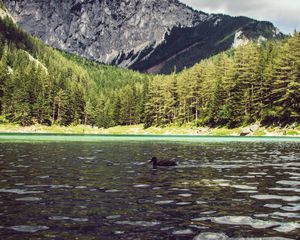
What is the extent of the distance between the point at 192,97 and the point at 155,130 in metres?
18.9

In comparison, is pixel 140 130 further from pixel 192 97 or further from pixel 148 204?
pixel 148 204

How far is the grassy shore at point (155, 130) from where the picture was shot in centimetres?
9081

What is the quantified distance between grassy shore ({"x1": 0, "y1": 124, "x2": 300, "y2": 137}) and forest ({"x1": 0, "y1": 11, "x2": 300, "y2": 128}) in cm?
370

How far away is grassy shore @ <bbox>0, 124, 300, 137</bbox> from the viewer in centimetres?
9081

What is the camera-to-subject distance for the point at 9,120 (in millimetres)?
145250

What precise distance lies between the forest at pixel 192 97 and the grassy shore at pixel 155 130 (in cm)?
370

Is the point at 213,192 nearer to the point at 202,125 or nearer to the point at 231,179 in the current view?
the point at 231,179

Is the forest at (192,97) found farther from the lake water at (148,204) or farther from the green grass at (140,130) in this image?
the lake water at (148,204)

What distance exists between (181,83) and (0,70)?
277ft

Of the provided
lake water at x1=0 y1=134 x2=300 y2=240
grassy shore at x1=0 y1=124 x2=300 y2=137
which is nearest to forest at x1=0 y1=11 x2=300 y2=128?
grassy shore at x1=0 y1=124 x2=300 y2=137

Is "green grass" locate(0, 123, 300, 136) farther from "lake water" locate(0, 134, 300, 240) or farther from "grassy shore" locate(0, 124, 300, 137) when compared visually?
"lake water" locate(0, 134, 300, 240)

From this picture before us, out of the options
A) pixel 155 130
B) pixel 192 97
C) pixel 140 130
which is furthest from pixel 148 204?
pixel 192 97

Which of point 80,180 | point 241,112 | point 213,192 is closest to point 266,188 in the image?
point 213,192

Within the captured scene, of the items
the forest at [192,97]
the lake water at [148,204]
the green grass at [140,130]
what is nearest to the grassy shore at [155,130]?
the green grass at [140,130]
